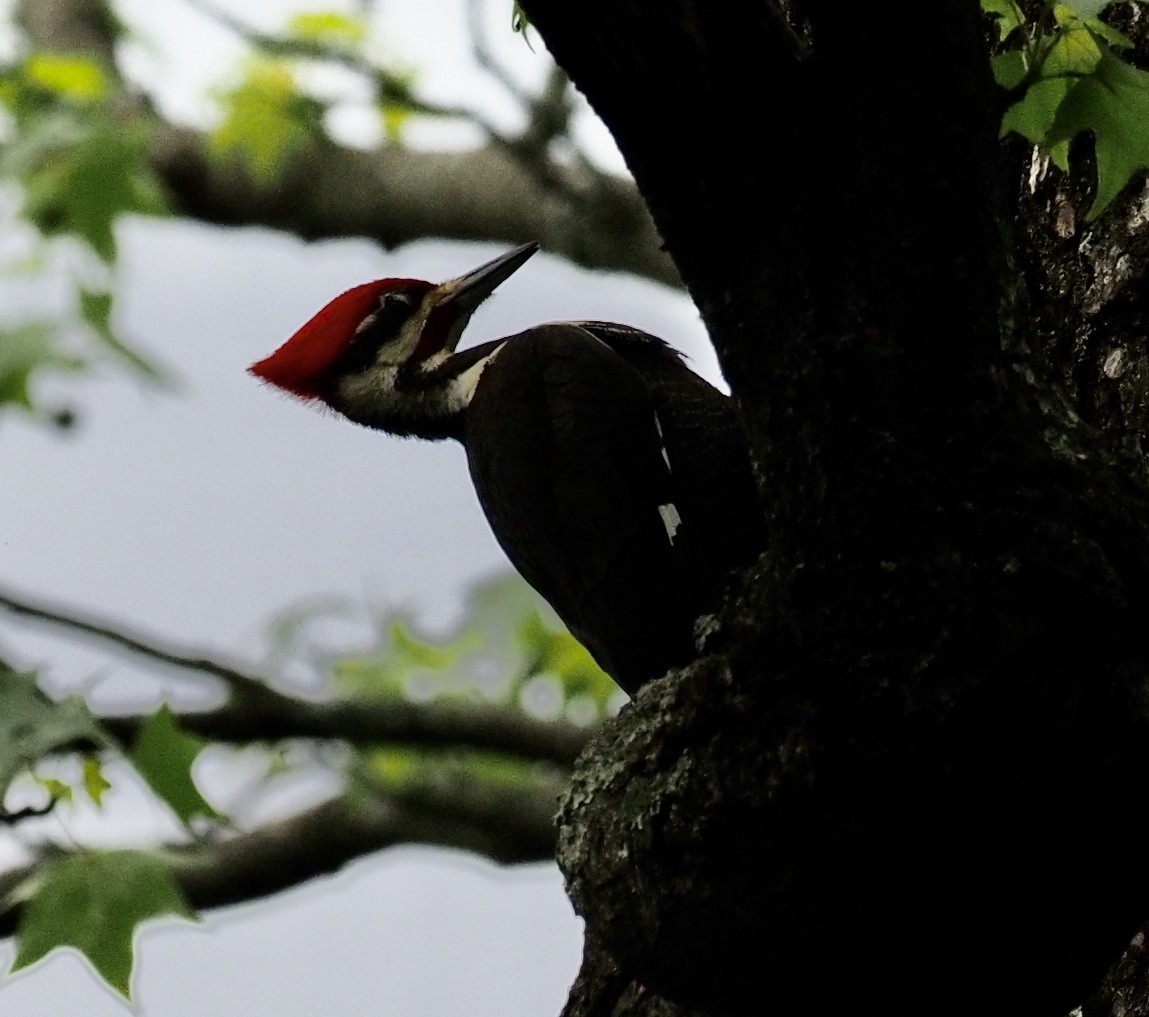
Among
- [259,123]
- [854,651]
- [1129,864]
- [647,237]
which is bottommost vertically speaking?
[1129,864]

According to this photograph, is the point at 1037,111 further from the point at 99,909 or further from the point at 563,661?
the point at 563,661

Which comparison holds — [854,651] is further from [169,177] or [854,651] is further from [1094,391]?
[169,177]

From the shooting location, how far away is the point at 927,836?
128 cm

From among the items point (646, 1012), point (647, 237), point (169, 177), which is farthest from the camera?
point (169, 177)

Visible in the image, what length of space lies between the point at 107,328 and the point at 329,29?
1.61 meters

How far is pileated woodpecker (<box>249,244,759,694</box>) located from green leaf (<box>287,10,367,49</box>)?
177 centimetres

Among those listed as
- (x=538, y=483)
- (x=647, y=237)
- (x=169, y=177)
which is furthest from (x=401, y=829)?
(x=538, y=483)

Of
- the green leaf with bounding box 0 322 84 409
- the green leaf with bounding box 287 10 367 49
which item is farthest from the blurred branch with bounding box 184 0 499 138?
the green leaf with bounding box 0 322 84 409

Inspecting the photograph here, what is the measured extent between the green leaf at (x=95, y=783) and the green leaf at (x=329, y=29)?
7.46 feet

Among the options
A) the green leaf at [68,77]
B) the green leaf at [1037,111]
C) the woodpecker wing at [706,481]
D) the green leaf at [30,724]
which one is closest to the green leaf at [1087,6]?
the green leaf at [1037,111]

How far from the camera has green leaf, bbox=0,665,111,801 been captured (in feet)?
6.41

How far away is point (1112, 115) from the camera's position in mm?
1357

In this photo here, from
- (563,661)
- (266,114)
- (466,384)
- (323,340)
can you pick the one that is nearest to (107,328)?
(323,340)

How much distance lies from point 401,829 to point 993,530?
3108 millimetres
